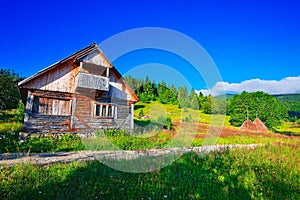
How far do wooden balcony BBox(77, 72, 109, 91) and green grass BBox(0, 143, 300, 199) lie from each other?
8.91 meters

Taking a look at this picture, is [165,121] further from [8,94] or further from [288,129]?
[288,129]

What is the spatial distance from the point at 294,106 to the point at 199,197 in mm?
95925

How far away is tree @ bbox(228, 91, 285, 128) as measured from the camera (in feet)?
145

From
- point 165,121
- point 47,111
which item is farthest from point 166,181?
point 165,121

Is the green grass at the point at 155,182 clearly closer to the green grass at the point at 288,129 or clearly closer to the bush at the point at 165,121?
the bush at the point at 165,121

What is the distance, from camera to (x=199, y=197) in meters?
4.00

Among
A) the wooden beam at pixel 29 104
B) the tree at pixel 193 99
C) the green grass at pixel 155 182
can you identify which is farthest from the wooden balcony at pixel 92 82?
the green grass at pixel 155 182

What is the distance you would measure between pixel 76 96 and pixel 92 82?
1812 millimetres

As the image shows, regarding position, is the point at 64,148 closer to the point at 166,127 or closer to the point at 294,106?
the point at 166,127

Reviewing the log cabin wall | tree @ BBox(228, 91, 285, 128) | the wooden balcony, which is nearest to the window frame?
the wooden balcony

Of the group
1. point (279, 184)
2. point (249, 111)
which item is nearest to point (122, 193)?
point (279, 184)

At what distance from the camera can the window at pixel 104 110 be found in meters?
15.8

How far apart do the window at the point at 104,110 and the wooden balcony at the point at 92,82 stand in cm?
181

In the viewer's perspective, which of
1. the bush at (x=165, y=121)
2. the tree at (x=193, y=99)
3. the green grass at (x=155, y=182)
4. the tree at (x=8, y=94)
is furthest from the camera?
the tree at (x=8, y=94)
